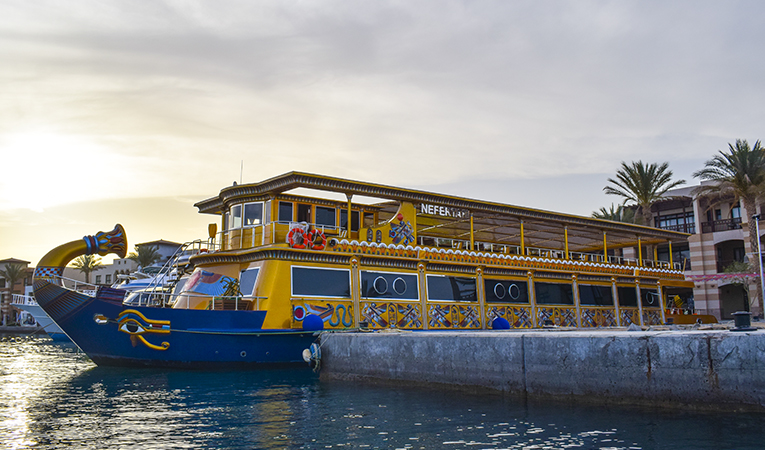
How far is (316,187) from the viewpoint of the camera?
1877 cm

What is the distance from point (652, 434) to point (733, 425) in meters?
1.13

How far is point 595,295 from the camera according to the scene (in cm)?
2753

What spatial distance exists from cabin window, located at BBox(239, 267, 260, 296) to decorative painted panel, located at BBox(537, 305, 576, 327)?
39.0 ft

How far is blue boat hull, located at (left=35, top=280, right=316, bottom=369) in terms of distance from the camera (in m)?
17.0

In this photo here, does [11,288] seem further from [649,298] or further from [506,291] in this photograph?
[649,298]

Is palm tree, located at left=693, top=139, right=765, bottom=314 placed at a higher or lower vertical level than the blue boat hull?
higher

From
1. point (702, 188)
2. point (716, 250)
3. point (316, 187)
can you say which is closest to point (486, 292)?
point (316, 187)

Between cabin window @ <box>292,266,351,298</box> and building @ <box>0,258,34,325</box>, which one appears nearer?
cabin window @ <box>292,266,351,298</box>

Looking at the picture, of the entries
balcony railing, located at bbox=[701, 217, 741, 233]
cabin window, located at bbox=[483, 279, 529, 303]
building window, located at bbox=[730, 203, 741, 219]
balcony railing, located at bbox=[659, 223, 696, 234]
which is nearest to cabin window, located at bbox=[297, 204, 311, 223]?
cabin window, located at bbox=[483, 279, 529, 303]

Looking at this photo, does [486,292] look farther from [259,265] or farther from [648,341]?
[648,341]

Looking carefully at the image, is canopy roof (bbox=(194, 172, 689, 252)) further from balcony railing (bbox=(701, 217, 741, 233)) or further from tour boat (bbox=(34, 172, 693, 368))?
balcony railing (bbox=(701, 217, 741, 233))

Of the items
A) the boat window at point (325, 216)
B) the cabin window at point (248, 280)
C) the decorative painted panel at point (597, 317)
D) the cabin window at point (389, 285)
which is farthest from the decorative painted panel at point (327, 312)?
the decorative painted panel at point (597, 317)

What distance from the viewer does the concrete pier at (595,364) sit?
8.82 m

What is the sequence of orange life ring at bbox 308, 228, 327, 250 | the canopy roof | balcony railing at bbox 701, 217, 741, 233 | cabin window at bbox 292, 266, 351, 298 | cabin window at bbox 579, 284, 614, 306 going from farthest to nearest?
balcony railing at bbox 701, 217, 741, 233 → cabin window at bbox 579, 284, 614, 306 → the canopy roof → orange life ring at bbox 308, 228, 327, 250 → cabin window at bbox 292, 266, 351, 298
